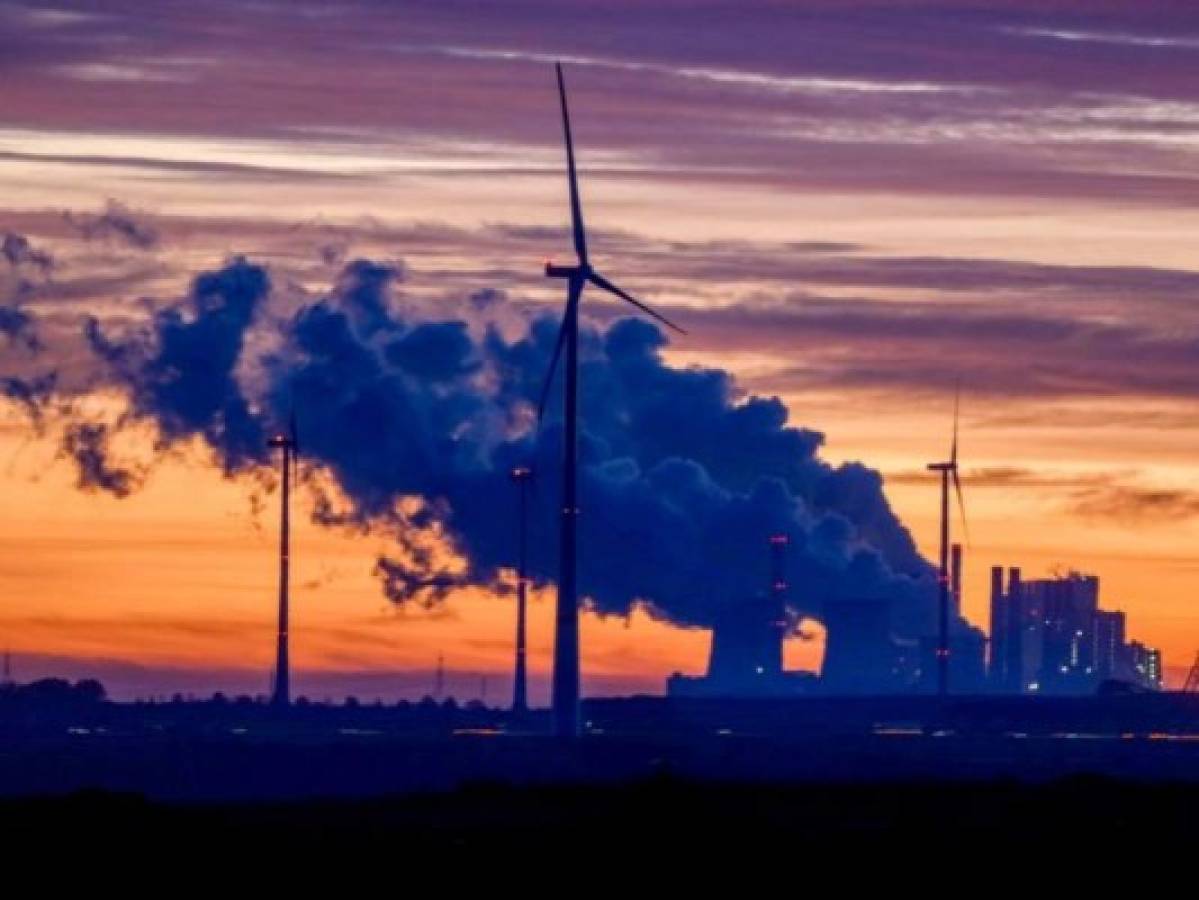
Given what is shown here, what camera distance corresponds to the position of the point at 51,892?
7788 centimetres

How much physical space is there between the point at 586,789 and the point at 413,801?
302 inches

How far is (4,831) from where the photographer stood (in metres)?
92.1

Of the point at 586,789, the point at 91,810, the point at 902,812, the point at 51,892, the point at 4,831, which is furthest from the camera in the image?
the point at 586,789

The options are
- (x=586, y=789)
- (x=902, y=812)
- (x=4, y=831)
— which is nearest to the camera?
(x=4, y=831)

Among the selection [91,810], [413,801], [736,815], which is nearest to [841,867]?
[736,815]

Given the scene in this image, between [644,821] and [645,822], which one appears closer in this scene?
[645,822]

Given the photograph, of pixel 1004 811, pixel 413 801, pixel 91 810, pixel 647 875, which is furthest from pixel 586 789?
pixel 647 875

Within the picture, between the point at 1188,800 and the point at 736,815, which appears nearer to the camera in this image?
the point at 736,815

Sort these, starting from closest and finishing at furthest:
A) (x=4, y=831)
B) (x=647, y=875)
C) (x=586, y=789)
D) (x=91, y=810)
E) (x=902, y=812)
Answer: (x=647, y=875), (x=4, y=831), (x=91, y=810), (x=902, y=812), (x=586, y=789)

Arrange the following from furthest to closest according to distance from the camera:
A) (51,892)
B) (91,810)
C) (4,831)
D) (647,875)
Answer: (91,810)
(4,831)
(647,875)
(51,892)

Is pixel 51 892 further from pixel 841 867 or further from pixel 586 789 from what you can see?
pixel 586 789

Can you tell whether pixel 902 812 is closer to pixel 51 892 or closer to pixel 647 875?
pixel 647 875

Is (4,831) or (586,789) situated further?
(586,789)

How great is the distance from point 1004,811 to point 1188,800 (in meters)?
9.33
